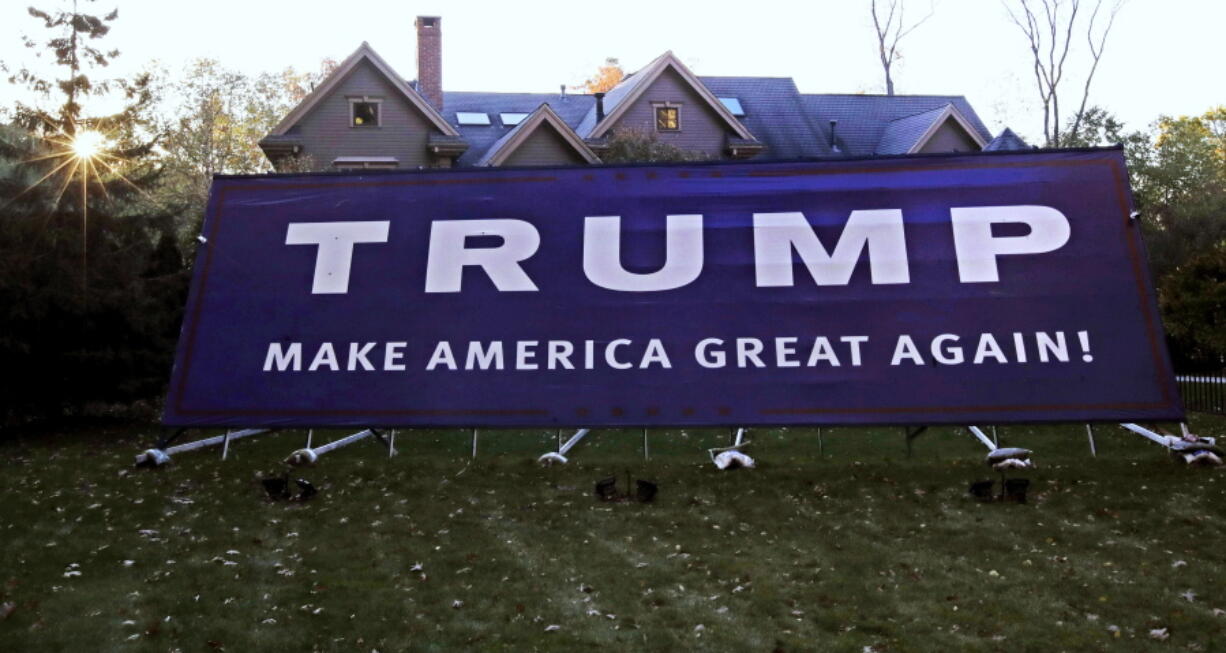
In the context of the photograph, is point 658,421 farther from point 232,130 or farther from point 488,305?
point 232,130

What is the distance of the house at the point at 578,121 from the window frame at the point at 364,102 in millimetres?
37

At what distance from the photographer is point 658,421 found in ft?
34.9

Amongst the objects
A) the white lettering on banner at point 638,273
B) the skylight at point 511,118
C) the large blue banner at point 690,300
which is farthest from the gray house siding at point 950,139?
the white lettering on banner at point 638,273

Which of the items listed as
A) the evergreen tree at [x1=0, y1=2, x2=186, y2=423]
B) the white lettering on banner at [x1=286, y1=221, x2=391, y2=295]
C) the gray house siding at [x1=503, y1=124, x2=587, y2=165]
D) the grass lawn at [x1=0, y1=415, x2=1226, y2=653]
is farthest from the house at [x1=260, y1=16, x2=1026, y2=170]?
the grass lawn at [x1=0, y1=415, x2=1226, y2=653]

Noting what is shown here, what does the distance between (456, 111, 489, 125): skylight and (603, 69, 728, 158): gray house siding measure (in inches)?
266

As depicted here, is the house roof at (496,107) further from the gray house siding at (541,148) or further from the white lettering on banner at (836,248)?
the white lettering on banner at (836,248)

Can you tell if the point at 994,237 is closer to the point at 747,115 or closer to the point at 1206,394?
the point at 1206,394

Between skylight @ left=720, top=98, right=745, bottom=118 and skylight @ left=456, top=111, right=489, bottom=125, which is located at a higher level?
skylight @ left=720, top=98, right=745, bottom=118

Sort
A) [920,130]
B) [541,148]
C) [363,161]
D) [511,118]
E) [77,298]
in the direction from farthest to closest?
[511,118] < [920,130] < [363,161] < [541,148] < [77,298]

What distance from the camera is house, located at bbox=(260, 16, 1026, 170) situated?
37.1 metres

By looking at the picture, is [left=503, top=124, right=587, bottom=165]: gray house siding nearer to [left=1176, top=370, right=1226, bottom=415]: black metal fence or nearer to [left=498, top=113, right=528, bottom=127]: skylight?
[left=498, top=113, right=528, bottom=127]: skylight

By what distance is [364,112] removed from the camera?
3816 centimetres

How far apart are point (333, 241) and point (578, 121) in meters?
31.6

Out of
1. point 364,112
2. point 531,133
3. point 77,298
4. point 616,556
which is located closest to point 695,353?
point 616,556
